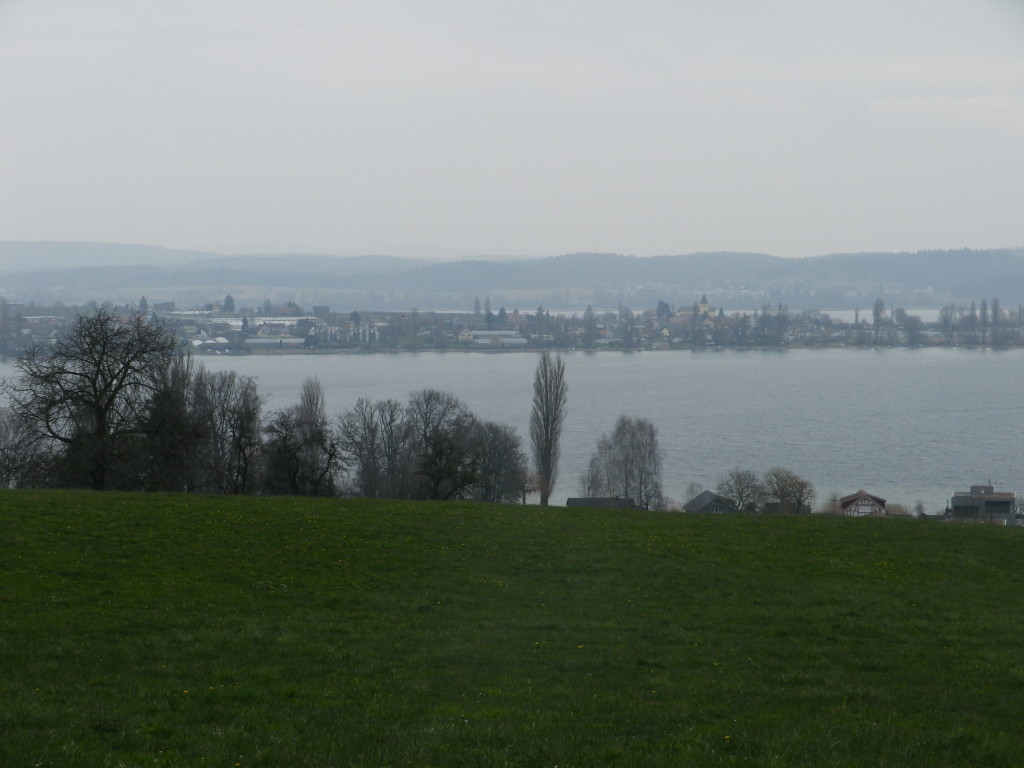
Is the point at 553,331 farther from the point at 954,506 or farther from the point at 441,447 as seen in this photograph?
the point at 441,447

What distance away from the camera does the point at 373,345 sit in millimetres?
123875

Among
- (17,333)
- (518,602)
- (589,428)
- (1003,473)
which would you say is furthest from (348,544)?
(17,333)

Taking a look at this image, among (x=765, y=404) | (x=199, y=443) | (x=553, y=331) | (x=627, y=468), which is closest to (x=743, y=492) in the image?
(x=627, y=468)

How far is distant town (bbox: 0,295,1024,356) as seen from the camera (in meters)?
122

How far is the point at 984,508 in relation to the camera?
35.2 metres

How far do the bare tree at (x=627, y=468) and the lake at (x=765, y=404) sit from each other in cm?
141

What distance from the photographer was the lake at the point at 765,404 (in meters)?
50.3

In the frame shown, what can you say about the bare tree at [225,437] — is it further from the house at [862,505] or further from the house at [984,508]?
the house at [984,508]

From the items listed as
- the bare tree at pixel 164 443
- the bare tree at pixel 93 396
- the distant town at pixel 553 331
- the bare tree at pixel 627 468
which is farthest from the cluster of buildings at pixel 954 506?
the distant town at pixel 553 331

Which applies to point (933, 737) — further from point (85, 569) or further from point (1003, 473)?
point (1003, 473)

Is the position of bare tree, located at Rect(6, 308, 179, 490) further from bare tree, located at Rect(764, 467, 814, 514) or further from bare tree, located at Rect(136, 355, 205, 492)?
bare tree, located at Rect(764, 467, 814, 514)

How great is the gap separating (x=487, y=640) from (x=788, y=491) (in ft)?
91.3

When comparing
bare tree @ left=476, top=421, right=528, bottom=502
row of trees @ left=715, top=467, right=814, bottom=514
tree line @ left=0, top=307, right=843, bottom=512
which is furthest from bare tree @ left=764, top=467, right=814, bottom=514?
bare tree @ left=476, top=421, right=528, bottom=502

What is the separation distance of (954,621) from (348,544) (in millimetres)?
7127
